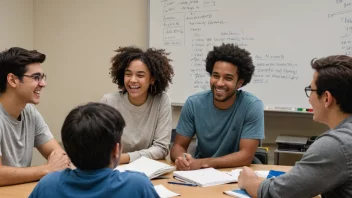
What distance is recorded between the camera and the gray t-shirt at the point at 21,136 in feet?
6.48

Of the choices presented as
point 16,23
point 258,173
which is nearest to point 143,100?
point 258,173

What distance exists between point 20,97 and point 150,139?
0.85 metres

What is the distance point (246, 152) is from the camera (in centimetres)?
223

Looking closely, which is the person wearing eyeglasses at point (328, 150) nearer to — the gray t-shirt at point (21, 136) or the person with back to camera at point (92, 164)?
the person with back to camera at point (92, 164)

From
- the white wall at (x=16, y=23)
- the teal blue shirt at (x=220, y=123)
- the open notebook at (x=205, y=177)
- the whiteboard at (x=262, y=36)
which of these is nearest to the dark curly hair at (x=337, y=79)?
the open notebook at (x=205, y=177)

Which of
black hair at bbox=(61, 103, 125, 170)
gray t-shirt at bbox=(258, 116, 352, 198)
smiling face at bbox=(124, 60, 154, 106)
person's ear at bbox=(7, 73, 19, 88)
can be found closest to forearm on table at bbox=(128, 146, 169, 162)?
smiling face at bbox=(124, 60, 154, 106)

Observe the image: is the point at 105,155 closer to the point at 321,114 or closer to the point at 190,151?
the point at 321,114

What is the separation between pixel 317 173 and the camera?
1.38 meters

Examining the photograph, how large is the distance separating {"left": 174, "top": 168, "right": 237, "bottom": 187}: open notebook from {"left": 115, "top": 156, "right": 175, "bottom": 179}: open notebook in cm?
6

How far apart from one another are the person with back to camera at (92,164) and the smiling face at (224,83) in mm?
1319

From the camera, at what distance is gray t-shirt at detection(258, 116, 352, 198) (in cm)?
135

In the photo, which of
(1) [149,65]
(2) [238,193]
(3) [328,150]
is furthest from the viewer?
(1) [149,65]

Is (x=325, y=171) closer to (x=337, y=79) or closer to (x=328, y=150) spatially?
(x=328, y=150)

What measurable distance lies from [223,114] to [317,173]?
3.58ft
